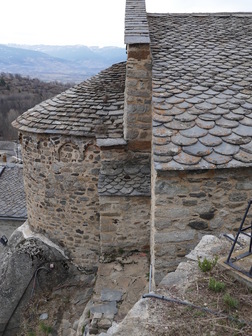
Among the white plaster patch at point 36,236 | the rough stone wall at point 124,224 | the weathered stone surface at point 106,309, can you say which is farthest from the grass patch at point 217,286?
the white plaster patch at point 36,236

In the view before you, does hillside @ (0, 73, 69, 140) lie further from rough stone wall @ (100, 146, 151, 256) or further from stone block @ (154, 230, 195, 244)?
stone block @ (154, 230, 195, 244)

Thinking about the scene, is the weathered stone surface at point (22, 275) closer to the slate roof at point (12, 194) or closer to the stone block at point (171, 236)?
the stone block at point (171, 236)

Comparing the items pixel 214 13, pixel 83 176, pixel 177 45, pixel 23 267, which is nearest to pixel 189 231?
pixel 83 176

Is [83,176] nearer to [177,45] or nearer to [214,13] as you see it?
[177,45]

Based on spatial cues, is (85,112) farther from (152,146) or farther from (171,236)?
(171,236)

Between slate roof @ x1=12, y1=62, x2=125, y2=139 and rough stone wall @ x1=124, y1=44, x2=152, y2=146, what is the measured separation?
17.0 inches

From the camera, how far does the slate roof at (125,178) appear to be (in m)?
5.73

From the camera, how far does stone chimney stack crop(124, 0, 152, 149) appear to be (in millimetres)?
5547

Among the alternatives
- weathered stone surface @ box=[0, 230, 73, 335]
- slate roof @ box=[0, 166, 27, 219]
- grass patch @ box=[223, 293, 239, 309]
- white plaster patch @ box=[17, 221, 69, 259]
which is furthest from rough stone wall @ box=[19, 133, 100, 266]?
slate roof @ box=[0, 166, 27, 219]

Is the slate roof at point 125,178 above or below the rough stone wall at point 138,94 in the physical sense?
below

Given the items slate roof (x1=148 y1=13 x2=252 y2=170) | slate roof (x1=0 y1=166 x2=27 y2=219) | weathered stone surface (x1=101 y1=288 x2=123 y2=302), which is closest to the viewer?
slate roof (x1=148 y1=13 x2=252 y2=170)

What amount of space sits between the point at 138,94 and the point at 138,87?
0.40 feet

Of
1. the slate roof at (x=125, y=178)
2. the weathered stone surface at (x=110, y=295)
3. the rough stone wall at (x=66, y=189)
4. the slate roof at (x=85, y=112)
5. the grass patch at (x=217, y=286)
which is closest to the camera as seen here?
the grass patch at (x=217, y=286)

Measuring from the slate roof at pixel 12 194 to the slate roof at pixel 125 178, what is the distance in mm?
9868
